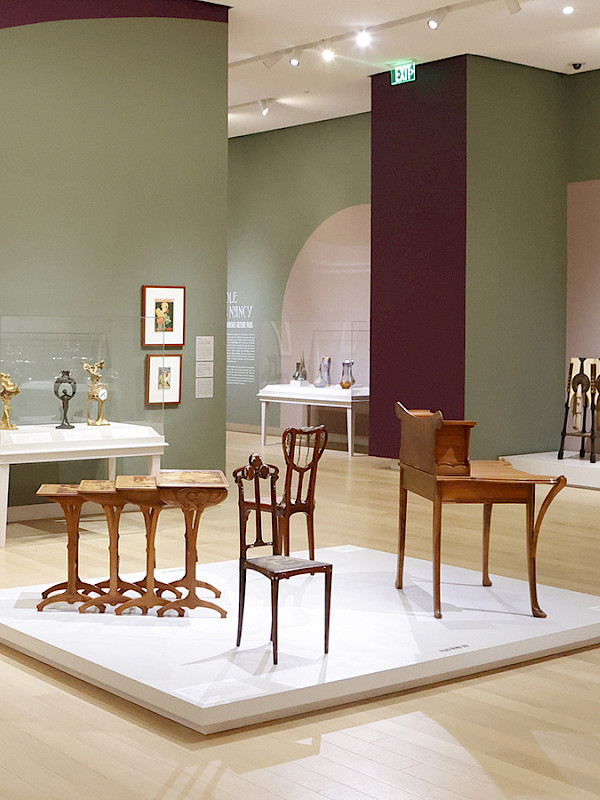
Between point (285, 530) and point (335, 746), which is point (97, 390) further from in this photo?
point (335, 746)

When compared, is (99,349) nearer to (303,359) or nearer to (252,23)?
(252,23)

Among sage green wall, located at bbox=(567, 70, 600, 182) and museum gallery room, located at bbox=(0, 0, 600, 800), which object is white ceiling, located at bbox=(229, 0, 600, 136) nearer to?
museum gallery room, located at bbox=(0, 0, 600, 800)

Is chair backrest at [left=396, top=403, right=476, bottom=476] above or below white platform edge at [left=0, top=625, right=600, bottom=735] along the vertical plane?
above

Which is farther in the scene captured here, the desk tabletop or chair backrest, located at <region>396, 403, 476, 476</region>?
chair backrest, located at <region>396, 403, 476, 476</region>

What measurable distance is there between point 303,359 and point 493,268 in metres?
2.35

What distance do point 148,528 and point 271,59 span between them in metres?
6.08

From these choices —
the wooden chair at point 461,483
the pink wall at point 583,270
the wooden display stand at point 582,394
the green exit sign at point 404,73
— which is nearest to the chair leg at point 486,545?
the wooden chair at point 461,483

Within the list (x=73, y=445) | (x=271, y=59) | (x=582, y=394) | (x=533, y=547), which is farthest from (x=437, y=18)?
(x=533, y=547)

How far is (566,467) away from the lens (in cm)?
979

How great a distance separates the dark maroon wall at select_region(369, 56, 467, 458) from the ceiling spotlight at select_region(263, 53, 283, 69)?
1.22m

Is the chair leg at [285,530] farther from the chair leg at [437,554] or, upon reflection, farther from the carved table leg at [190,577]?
the chair leg at [437,554]

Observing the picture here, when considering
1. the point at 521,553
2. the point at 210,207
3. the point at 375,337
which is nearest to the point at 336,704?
the point at 521,553

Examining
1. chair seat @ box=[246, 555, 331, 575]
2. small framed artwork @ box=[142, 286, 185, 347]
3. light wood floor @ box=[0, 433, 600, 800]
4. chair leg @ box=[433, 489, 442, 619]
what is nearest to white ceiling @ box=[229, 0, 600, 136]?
small framed artwork @ box=[142, 286, 185, 347]

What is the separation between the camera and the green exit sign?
1032 centimetres
